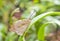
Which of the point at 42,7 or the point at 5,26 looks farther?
the point at 42,7

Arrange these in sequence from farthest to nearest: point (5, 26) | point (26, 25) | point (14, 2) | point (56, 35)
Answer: point (14, 2), point (5, 26), point (56, 35), point (26, 25)

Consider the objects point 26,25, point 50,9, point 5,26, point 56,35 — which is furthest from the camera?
point 50,9

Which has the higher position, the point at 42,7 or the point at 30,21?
the point at 42,7

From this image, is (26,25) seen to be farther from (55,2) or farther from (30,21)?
(55,2)

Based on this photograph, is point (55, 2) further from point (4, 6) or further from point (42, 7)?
point (4, 6)

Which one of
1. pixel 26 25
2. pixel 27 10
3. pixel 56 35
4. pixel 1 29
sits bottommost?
pixel 26 25

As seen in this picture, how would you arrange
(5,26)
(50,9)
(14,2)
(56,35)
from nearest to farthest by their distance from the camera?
(56,35) → (5,26) → (50,9) → (14,2)

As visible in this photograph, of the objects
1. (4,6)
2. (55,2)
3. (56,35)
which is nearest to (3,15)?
(4,6)

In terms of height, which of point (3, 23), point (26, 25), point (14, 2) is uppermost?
point (14, 2)

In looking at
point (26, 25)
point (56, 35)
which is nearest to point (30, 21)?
point (26, 25)
